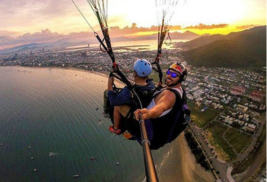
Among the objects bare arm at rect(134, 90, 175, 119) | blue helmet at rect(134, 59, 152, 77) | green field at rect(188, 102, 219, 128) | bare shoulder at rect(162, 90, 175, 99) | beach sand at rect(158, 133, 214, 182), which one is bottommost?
beach sand at rect(158, 133, 214, 182)

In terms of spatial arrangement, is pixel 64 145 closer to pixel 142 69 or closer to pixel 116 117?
pixel 116 117

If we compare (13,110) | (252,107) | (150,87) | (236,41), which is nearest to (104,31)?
(150,87)

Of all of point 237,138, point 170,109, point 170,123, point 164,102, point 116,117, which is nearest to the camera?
point 164,102

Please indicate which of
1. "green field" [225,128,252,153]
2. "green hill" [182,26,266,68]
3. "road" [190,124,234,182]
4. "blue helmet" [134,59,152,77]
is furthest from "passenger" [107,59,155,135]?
"green hill" [182,26,266,68]

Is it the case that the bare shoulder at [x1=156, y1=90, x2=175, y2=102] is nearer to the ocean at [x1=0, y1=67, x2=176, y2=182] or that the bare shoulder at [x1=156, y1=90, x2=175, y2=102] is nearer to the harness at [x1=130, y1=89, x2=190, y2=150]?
the harness at [x1=130, y1=89, x2=190, y2=150]

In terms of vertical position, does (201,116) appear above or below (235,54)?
below

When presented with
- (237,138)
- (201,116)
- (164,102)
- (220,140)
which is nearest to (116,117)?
(164,102)
